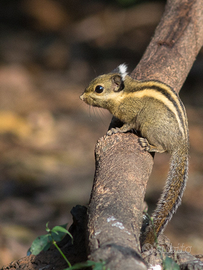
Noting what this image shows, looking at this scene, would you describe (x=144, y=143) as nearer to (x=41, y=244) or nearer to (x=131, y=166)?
(x=131, y=166)

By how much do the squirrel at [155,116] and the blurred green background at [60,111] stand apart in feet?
1.80

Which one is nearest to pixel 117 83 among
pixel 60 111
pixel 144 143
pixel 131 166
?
pixel 144 143

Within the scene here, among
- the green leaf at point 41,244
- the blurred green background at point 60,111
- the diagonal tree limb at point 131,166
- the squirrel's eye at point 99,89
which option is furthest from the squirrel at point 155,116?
the green leaf at point 41,244

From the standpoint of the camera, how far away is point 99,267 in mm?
1892

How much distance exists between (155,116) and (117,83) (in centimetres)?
68

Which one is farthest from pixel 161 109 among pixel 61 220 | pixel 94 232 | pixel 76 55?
pixel 76 55

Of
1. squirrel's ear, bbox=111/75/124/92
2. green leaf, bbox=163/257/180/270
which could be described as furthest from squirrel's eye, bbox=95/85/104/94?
green leaf, bbox=163/257/180/270

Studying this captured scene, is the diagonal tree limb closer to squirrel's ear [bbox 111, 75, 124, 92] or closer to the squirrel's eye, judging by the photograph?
squirrel's ear [bbox 111, 75, 124, 92]

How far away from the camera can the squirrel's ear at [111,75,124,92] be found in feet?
13.7

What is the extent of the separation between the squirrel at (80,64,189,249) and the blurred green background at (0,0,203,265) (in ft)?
1.80

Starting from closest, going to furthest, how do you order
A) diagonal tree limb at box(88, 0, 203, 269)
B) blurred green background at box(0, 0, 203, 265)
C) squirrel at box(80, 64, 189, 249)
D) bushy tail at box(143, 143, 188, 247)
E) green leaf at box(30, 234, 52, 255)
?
1. diagonal tree limb at box(88, 0, 203, 269)
2. green leaf at box(30, 234, 52, 255)
3. bushy tail at box(143, 143, 188, 247)
4. squirrel at box(80, 64, 189, 249)
5. blurred green background at box(0, 0, 203, 265)

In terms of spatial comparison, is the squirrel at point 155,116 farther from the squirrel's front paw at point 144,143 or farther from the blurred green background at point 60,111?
the blurred green background at point 60,111

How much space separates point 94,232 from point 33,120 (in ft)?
23.7

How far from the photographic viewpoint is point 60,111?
32.5 ft
